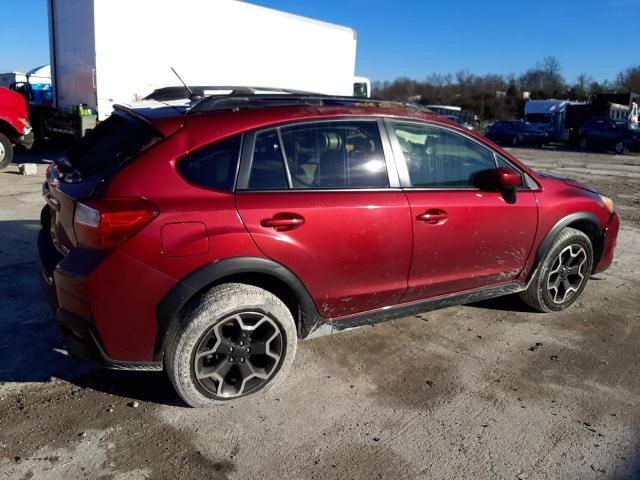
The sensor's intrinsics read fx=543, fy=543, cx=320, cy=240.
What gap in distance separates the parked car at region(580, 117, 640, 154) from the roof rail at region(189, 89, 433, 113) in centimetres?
2635

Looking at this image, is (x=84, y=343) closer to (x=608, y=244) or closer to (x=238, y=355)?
(x=238, y=355)

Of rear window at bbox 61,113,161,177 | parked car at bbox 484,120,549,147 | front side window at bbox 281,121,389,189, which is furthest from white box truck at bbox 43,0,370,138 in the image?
parked car at bbox 484,120,549,147

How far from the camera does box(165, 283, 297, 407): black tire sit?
9.20 feet

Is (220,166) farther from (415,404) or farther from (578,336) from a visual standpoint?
(578,336)

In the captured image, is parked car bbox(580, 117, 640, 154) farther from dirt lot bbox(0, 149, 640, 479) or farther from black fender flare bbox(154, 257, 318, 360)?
black fender flare bbox(154, 257, 318, 360)

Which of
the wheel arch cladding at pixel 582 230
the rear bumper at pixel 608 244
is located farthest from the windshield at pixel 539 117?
the wheel arch cladding at pixel 582 230

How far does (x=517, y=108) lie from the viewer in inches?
2425

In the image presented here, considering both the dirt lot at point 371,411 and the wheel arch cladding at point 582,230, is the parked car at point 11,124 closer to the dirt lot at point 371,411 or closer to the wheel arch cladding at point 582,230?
the dirt lot at point 371,411

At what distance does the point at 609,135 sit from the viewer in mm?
26141

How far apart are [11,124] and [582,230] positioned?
10.6m

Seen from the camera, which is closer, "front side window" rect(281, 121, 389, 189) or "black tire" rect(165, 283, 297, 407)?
"black tire" rect(165, 283, 297, 407)

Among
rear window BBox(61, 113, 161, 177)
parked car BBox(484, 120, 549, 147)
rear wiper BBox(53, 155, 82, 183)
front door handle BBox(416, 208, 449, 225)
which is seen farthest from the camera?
parked car BBox(484, 120, 549, 147)

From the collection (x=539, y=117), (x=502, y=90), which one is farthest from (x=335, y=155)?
(x=502, y=90)

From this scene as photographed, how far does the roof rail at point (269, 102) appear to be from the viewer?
3113 mm
